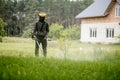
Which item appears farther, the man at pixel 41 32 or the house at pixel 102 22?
the house at pixel 102 22

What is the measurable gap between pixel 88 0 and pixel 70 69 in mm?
38716

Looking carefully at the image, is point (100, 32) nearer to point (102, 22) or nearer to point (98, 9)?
point (102, 22)

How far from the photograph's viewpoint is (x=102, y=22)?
27.3 meters

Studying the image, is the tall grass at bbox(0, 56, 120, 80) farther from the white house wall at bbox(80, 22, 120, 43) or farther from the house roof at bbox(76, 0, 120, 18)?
the house roof at bbox(76, 0, 120, 18)

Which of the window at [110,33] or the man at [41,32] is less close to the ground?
the man at [41,32]

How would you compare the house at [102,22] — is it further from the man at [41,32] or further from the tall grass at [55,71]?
the tall grass at [55,71]

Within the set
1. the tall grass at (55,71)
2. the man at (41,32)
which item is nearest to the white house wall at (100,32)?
the man at (41,32)

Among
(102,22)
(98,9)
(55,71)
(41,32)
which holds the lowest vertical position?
(55,71)

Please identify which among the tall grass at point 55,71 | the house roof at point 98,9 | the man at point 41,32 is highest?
the house roof at point 98,9

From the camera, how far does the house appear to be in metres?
26.1

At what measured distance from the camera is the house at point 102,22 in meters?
26.1

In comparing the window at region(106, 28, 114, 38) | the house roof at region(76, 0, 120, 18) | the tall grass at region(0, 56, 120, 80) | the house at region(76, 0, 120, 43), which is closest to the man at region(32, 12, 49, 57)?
the tall grass at region(0, 56, 120, 80)

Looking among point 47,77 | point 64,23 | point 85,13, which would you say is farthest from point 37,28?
point 64,23

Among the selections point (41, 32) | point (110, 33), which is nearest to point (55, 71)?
point (41, 32)
